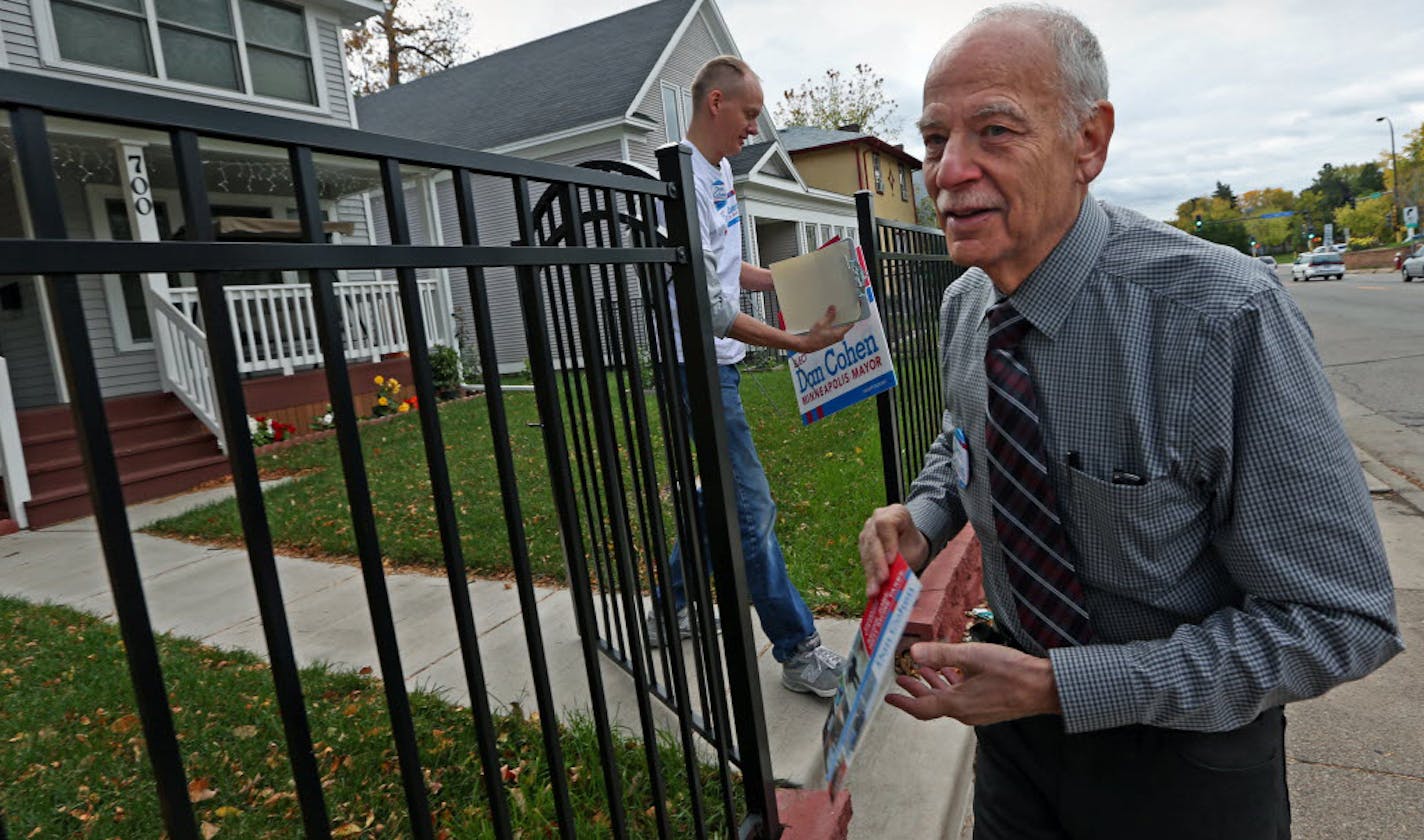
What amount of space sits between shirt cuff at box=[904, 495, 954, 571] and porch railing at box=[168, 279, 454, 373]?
30.8ft

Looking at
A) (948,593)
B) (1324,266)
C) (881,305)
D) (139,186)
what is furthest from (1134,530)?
(1324,266)

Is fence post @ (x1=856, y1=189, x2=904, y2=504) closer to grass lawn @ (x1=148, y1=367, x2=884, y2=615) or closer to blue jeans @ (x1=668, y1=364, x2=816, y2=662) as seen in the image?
grass lawn @ (x1=148, y1=367, x2=884, y2=615)

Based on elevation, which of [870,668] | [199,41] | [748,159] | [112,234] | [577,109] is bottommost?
[870,668]

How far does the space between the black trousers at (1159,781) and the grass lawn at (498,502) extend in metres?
2.30

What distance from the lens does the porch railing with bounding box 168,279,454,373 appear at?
10.3 meters

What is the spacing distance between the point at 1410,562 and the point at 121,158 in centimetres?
1278

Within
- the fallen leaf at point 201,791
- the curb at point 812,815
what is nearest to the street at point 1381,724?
the curb at point 812,815

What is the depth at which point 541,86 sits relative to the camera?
1961cm

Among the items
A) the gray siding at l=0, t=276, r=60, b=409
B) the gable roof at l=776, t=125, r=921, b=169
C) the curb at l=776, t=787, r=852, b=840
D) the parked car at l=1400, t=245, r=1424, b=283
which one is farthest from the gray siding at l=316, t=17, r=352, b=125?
the parked car at l=1400, t=245, r=1424, b=283

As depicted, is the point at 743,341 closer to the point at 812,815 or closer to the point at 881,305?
the point at 881,305

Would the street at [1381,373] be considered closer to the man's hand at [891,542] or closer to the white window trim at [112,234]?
the man's hand at [891,542]

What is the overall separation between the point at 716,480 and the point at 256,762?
6.67ft

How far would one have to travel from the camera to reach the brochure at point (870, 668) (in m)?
1.34

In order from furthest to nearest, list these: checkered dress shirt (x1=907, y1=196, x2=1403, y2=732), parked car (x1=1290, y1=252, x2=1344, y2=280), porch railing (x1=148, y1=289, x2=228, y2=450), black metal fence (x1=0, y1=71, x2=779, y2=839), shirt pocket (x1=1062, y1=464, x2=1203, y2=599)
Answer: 1. parked car (x1=1290, y1=252, x2=1344, y2=280)
2. porch railing (x1=148, y1=289, x2=228, y2=450)
3. shirt pocket (x1=1062, y1=464, x2=1203, y2=599)
4. checkered dress shirt (x1=907, y1=196, x2=1403, y2=732)
5. black metal fence (x1=0, y1=71, x2=779, y2=839)
